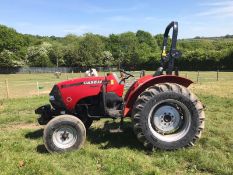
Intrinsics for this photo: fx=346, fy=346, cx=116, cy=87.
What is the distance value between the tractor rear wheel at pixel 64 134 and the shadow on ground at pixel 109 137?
326mm

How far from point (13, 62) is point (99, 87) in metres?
80.4

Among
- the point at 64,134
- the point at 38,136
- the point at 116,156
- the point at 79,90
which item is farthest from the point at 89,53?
the point at 116,156

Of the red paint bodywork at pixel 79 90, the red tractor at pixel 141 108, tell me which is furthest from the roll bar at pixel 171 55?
the red paint bodywork at pixel 79 90

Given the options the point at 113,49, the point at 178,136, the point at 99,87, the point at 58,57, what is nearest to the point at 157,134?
the point at 178,136

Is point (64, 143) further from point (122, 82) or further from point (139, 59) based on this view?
point (139, 59)

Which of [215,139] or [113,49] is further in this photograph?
[113,49]

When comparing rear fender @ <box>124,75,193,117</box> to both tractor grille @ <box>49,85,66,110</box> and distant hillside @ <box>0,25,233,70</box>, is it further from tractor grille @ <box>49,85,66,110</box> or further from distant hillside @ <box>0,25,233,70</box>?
distant hillside @ <box>0,25,233,70</box>

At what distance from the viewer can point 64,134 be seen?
21.9ft

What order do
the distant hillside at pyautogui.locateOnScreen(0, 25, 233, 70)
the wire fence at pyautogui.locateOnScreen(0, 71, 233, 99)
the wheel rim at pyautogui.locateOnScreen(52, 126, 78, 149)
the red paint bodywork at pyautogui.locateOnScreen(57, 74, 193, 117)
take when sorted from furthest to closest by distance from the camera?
the distant hillside at pyautogui.locateOnScreen(0, 25, 233, 70) → the wire fence at pyautogui.locateOnScreen(0, 71, 233, 99) → the red paint bodywork at pyautogui.locateOnScreen(57, 74, 193, 117) → the wheel rim at pyautogui.locateOnScreen(52, 126, 78, 149)

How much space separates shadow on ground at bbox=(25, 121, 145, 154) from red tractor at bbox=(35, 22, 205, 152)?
16.4 inches

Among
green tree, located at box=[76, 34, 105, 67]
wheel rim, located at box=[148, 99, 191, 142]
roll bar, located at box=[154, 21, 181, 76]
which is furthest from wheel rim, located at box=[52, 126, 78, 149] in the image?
green tree, located at box=[76, 34, 105, 67]

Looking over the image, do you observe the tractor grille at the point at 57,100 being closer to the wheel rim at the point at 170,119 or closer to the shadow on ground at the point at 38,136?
the shadow on ground at the point at 38,136

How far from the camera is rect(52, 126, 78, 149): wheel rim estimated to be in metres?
6.62

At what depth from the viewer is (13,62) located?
83.4 meters
